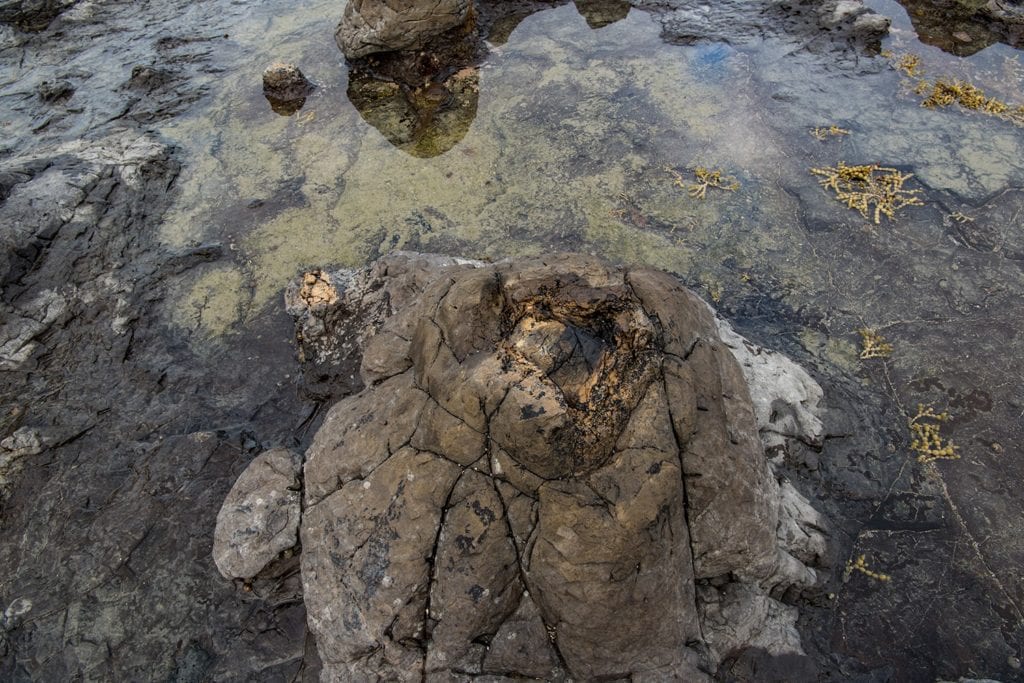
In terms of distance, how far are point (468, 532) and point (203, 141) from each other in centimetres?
520

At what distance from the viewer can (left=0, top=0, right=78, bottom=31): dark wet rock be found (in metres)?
8.04

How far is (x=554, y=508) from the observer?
2.59m

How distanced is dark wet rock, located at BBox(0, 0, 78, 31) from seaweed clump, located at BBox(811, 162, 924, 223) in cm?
918

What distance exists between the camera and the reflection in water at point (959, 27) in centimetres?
658

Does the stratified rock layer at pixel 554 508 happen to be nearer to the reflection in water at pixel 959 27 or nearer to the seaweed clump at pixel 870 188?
the seaweed clump at pixel 870 188

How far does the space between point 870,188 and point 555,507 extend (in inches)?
164

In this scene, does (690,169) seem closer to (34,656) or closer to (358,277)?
(358,277)

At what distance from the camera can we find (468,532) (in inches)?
106

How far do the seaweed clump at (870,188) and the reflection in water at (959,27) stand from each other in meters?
2.41

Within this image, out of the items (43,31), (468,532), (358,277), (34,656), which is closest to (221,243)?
(358,277)

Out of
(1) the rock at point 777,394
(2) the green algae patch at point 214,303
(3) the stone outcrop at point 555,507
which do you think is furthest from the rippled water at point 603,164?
Answer: (3) the stone outcrop at point 555,507

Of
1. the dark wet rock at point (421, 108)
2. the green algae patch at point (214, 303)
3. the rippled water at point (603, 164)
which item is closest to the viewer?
the green algae patch at point (214, 303)

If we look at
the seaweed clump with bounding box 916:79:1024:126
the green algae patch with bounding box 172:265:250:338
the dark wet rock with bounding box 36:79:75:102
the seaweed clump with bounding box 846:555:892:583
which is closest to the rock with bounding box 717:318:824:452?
the seaweed clump with bounding box 846:555:892:583

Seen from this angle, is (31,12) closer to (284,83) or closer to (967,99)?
(284,83)
